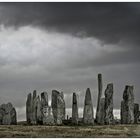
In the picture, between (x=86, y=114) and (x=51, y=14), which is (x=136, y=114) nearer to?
(x=86, y=114)

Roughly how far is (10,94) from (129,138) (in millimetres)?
→ 5349

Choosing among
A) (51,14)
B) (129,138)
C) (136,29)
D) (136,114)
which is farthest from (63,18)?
(136,114)

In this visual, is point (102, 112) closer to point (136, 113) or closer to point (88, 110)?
point (88, 110)

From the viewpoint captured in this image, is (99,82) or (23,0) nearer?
(23,0)

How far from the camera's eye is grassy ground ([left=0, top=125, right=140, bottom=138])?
103 feet

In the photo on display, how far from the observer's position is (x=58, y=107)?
121ft

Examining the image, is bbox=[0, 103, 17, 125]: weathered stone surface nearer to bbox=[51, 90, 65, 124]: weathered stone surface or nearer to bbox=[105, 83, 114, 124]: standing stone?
bbox=[51, 90, 65, 124]: weathered stone surface

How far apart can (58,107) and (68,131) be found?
182 inches

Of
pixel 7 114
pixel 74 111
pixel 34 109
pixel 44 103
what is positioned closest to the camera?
pixel 7 114

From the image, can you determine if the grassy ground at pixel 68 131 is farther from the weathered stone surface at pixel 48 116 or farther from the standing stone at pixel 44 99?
the standing stone at pixel 44 99

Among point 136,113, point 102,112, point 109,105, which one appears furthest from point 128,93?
point 102,112

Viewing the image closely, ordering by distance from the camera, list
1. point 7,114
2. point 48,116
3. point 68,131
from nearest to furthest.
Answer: point 68,131 → point 48,116 → point 7,114

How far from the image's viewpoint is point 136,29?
104ft

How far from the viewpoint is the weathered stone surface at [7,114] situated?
36.8 metres
